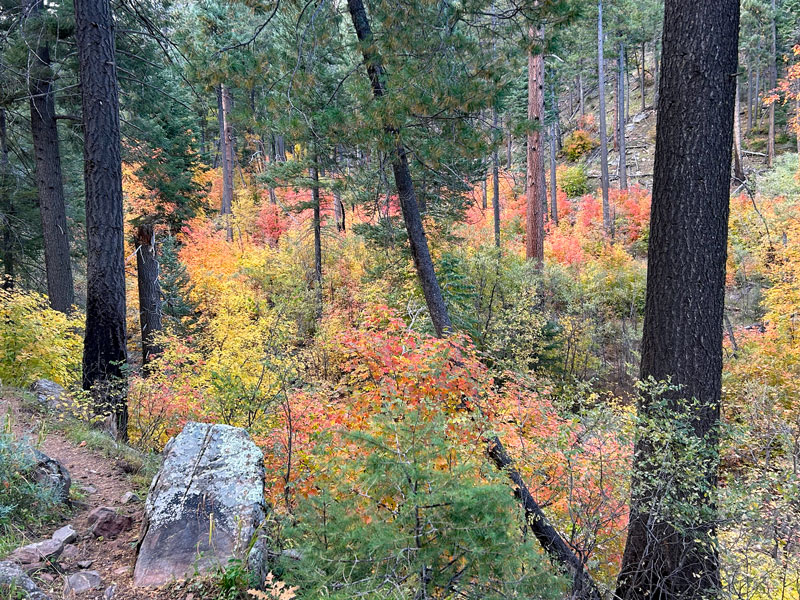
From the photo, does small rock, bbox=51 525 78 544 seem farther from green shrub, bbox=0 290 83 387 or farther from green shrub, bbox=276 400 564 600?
green shrub, bbox=0 290 83 387

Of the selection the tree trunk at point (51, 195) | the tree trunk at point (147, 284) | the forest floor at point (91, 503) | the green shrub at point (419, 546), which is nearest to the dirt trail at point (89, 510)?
the forest floor at point (91, 503)

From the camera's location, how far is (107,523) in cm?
303

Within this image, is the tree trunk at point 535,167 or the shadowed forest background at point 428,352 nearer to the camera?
the shadowed forest background at point 428,352

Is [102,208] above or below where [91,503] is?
above

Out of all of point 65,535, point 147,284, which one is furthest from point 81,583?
point 147,284

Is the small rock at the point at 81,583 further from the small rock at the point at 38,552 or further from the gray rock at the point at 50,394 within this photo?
the gray rock at the point at 50,394

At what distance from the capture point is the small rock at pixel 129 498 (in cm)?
352

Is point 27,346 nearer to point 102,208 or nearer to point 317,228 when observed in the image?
point 102,208

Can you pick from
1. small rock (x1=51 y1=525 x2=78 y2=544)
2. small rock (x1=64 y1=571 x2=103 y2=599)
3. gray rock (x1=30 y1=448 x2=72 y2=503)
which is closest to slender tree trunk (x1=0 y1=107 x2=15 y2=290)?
gray rock (x1=30 y1=448 x2=72 y2=503)

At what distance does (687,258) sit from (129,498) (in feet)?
16.1

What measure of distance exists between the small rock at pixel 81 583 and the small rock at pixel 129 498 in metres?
1.02

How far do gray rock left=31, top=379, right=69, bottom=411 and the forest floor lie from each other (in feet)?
0.51

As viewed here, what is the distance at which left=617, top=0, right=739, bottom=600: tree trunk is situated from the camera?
363 centimetres

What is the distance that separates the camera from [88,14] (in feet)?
17.7
